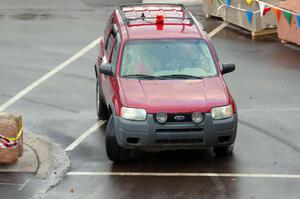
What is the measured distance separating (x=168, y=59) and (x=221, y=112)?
1.62 meters

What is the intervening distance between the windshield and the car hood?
28cm

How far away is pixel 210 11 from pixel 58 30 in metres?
4.87

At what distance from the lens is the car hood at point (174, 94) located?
11.3 m

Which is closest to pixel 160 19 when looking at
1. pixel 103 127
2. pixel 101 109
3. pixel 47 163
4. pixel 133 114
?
pixel 101 109

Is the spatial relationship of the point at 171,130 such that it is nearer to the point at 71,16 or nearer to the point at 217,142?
the point at 217,142

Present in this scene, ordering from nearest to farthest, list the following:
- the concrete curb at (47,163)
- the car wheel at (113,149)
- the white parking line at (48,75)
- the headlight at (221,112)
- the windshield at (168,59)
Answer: the concrete curb at (47,163)
the headlight at (221,112)
the car wheel at (113,149)
the windshield at (168,59)
the white parking line at (48,75)

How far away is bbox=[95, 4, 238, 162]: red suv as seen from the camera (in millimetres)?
11258

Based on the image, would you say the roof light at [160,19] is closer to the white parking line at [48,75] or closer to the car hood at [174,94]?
the car hood at [174,94]

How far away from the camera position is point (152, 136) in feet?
36.8

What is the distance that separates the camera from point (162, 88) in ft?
38.8

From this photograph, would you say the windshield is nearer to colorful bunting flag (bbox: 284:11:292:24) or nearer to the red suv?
the red suv

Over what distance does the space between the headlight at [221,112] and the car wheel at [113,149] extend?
154 centimetres

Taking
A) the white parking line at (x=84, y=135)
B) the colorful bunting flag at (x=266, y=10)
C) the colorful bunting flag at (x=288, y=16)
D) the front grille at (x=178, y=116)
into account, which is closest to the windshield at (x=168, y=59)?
the front grille at (x=178, y=116)

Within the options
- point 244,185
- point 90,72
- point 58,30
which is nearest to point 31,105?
point 90,72
